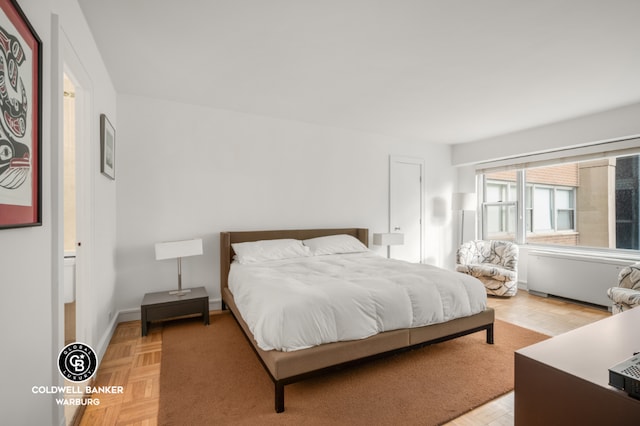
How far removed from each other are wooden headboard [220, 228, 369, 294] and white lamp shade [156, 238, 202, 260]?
40 centimetres

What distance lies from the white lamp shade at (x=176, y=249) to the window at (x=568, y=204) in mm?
4981

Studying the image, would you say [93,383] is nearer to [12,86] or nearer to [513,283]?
[12,86]

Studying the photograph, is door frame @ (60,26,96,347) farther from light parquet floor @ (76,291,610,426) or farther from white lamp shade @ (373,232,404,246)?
white lamp shade @ (373,232,404,246)

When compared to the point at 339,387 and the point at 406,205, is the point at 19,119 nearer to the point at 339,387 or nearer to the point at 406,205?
the point at 339,387

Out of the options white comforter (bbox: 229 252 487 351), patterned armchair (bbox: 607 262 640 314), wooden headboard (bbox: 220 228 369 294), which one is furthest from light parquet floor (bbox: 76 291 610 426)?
wooden headboard (bbox: 220 228 369 294)

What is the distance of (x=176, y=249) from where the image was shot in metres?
3.17

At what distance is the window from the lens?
13.1 ft

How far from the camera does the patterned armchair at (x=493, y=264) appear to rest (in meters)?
4.37

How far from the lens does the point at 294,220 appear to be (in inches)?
170

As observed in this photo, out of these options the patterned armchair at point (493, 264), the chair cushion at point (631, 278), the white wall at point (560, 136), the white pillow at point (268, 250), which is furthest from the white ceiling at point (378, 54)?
the patterned armchair at point (493, 264)

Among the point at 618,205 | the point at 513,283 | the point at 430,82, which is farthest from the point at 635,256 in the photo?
the point at 430,82

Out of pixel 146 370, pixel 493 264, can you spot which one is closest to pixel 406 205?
pixel 493 264

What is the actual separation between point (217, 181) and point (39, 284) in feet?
8.52

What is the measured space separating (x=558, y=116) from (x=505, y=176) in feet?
4.97
